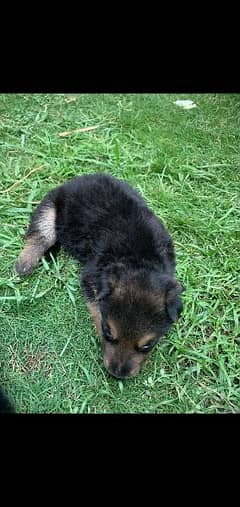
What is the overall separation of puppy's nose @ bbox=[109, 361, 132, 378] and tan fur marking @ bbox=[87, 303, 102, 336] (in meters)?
0.27

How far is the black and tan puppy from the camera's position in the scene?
3053 millimetres

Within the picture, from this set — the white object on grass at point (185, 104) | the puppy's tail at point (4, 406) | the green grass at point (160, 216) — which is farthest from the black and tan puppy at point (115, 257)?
the white object on grass at point (185, 104)

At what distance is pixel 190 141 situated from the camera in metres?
5.09

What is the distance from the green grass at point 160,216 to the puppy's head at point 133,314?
0.27 metres

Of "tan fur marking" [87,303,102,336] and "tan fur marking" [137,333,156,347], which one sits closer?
"tan fur marking" [137,333,156,347]

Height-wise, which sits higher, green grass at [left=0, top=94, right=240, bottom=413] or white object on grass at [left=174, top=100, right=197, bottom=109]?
white object on grass at [left=174, top=100, right=197, bottom=109]

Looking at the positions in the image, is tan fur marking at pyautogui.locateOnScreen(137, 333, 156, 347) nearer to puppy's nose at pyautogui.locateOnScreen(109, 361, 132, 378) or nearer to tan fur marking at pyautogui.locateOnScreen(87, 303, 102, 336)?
puppy's nose at pyautogui.locateOnScreen(109, 361, 132, 378)

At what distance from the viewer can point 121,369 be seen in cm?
308

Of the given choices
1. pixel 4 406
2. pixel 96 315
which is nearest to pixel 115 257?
pixel 96 315

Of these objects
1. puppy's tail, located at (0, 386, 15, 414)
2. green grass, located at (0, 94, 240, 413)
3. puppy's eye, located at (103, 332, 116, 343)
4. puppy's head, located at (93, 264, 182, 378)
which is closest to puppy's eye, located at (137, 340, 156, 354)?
puppy's head, located at (93, 264, 182, 378)

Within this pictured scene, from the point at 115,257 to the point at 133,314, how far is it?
0.52 m

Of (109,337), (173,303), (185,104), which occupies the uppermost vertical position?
(185,104)

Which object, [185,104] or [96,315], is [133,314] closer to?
[96,315]

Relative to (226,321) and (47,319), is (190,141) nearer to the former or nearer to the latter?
(226,321)
